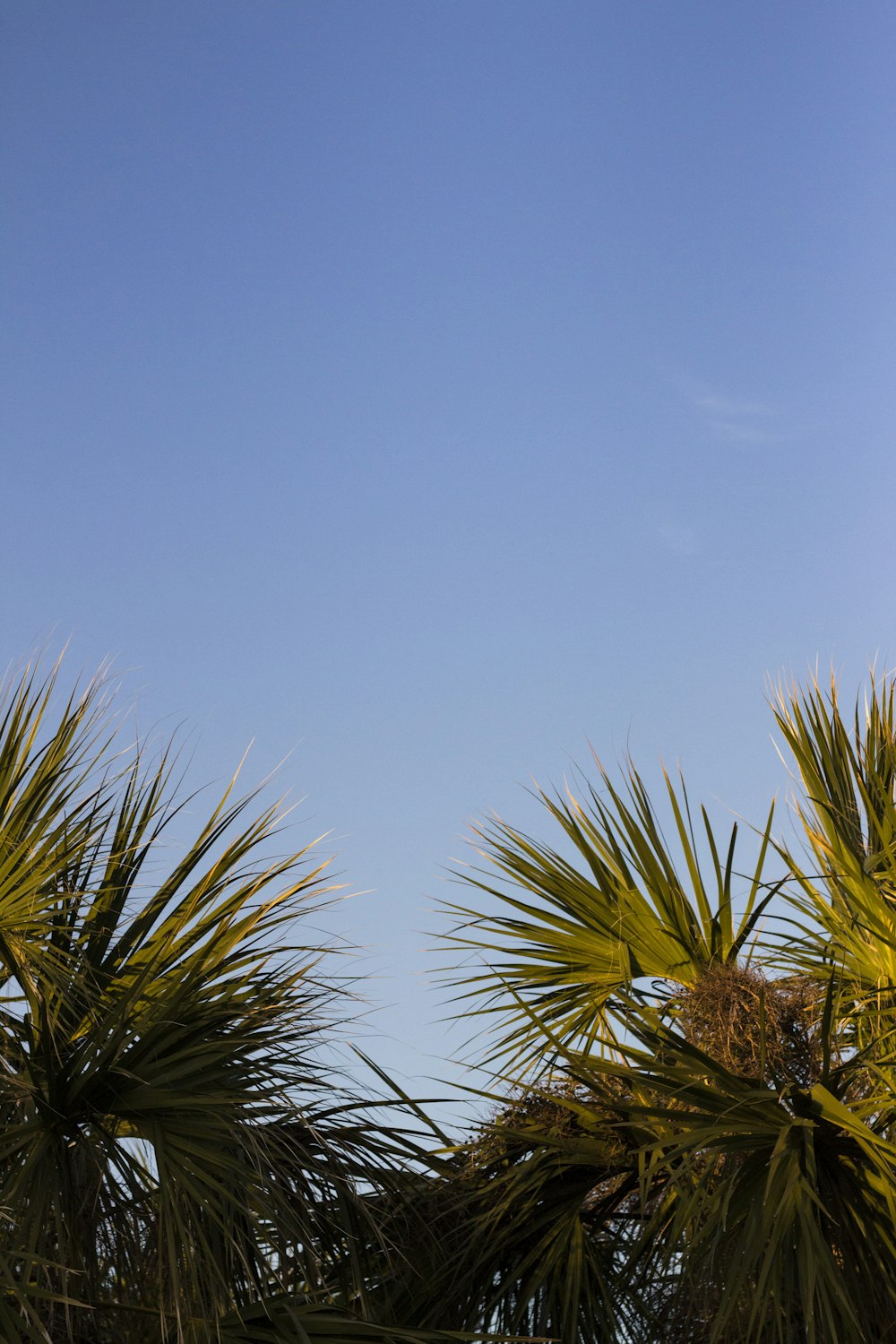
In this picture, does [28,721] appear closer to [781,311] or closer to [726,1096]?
[726,1096]

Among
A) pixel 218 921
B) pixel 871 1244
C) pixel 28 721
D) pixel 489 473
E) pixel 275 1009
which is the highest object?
pixel 489 473

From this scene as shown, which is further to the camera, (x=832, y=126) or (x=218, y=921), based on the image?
(x=832, y=126)

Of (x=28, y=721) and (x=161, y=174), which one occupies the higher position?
(x=161, y=174)

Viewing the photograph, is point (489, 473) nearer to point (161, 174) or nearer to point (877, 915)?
point (161, 174)

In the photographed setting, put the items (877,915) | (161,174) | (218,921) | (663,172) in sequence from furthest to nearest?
(663,172), (161,174), (877,915), (218,921)

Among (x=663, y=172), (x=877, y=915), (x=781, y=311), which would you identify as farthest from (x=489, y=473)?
(x=877, y=915)

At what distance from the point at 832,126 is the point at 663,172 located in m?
5.07

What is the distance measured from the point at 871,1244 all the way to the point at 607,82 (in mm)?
12271

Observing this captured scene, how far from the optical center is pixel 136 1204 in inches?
163

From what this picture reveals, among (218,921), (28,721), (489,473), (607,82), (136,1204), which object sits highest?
(607,82)

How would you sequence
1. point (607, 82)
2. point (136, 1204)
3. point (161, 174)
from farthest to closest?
point (161, 174), point (607, 82), point (136, 1204)

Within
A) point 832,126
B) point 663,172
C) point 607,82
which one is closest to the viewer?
point 832,126

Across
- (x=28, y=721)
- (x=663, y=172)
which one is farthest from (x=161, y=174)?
(x=28, y=721)

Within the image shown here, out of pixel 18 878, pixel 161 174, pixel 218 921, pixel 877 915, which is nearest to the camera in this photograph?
pixel 18 878
